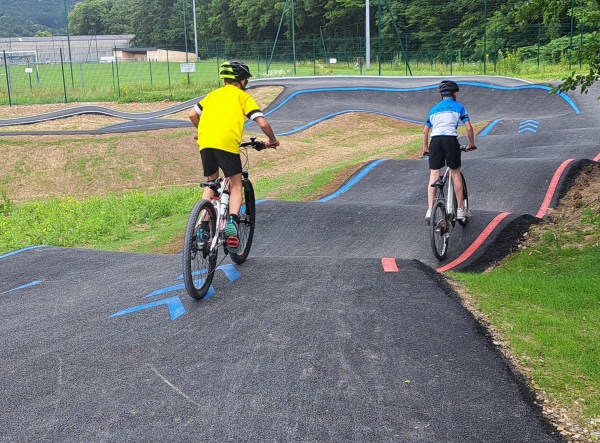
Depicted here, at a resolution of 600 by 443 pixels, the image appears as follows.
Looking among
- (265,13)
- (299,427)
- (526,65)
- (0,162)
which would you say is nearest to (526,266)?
(299,427)

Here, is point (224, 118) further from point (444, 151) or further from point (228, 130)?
point (444, 151)

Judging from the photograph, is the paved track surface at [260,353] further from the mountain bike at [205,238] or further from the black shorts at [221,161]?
the black shorts at [221,161]

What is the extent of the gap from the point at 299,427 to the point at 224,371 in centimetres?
93

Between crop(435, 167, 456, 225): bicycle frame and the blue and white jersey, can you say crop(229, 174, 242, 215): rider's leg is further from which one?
the blue and white jersey

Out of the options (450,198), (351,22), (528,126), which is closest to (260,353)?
(450,198)

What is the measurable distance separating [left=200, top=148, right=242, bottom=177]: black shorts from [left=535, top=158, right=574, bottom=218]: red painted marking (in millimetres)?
6457

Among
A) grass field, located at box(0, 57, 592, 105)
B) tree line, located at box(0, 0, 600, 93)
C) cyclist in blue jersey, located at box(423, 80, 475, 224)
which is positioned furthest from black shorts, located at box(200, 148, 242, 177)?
grass field, located at box(0, 57, 592, 105)

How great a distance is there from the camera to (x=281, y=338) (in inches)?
198

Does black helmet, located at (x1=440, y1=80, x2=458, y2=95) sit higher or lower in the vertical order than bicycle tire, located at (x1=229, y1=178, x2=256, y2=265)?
higher

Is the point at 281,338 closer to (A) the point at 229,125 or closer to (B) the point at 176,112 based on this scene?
(A) the point at 229,125

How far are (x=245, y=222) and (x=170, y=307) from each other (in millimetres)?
1593

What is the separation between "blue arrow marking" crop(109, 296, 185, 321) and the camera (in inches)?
229

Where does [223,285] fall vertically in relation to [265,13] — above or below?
below

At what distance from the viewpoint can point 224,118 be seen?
6461 mm
